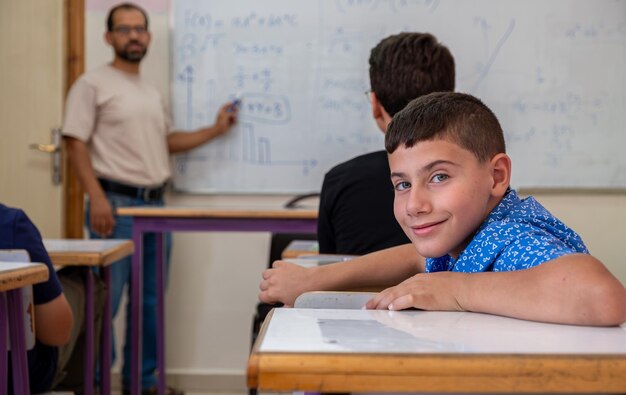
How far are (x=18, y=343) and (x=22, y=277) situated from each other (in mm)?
327

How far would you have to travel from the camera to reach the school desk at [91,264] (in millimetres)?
2400

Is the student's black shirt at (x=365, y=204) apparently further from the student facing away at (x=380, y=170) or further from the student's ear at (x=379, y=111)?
the student's ear at (x=379, y=111)

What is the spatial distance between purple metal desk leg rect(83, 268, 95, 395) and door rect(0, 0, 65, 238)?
1841 mm

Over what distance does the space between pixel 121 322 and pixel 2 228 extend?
2513 mm

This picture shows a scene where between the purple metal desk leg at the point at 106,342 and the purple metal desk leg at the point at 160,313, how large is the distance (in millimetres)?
1111

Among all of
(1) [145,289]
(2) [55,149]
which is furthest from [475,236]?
(2) [55,149]

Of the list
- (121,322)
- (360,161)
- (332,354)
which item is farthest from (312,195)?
(332,354)

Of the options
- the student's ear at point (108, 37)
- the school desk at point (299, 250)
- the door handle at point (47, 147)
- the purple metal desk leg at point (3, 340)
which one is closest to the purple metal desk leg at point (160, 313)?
the door handle at point (47, 147)

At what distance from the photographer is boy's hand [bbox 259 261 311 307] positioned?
1517 millimetres

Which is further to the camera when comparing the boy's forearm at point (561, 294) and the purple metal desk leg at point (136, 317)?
the purple metal desk leg at point (136, 317)

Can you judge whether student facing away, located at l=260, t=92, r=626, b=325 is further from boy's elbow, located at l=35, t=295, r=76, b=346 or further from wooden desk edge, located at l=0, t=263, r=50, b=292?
boy's elbow, located at l=35, t=295, r=76, b=346

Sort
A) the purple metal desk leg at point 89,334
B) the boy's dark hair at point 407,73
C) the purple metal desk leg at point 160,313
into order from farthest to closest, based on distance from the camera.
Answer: the purple metal desk leg at point 160,313
the purple metal desk leg at point 89,334
the boy's dark hair at point 407,73

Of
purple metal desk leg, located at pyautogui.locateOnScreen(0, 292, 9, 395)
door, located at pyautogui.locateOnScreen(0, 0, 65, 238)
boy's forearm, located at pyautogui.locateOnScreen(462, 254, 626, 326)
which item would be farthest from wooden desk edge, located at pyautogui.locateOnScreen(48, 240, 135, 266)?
door, located at pyautogui.locateOnScreen(0, 0, 65, 238)

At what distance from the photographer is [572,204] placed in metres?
4.36
